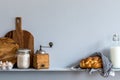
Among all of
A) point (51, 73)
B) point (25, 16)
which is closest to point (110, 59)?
point (51, 73)

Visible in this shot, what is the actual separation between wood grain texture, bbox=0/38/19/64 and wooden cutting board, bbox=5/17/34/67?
4 centimetres

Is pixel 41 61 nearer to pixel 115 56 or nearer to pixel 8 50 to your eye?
pixel 8 50

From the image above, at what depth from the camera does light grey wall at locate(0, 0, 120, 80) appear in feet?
5.36

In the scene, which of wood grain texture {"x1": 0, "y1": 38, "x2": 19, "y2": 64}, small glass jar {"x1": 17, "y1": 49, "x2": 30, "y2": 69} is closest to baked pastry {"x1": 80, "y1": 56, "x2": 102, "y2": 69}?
small glass jar {"x1": 17, "y1": 49, "x2": 30, "y2": 69}

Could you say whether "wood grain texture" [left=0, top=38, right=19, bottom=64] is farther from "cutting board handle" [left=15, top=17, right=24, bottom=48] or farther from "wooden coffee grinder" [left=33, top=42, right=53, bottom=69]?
"wooden coffee grinder" [left=33, top=42, right=53, bottom=69]

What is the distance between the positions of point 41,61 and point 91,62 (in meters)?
0.31

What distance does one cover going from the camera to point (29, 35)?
1.62m

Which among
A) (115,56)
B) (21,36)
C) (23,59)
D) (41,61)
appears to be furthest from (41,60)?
(115,56)

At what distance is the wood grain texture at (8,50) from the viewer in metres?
1.57

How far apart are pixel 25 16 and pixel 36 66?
36 centimetres

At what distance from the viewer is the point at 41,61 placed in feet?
4.95

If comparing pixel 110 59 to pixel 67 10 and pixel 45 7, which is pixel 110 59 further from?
pixel 45 7

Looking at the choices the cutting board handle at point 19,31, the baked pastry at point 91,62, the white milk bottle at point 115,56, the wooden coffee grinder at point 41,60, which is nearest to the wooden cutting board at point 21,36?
the cutting board handle at point 19,31

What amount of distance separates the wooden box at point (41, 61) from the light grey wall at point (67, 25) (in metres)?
0.11
